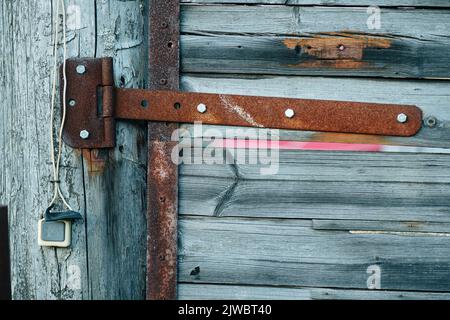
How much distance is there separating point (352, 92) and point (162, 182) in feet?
2.09

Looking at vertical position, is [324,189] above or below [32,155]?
below

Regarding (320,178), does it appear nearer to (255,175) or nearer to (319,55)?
(255,175)

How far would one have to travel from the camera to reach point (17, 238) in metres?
2.50

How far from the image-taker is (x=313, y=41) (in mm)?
2447

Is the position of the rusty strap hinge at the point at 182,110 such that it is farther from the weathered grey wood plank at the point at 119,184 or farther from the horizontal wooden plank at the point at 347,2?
the horizontal wooden plank at the point at 347,2

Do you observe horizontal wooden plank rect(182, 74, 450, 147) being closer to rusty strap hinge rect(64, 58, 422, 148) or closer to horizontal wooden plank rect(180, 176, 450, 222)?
rusty strap hinge rect(64, 58, 422, 148)

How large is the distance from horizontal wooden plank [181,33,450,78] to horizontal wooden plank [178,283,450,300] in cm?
65

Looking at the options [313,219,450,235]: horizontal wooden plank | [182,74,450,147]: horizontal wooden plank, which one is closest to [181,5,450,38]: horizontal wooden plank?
[182,74,450,147]: horizontal wooden plank

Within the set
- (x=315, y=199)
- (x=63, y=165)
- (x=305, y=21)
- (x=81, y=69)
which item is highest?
(x=305, y=21)

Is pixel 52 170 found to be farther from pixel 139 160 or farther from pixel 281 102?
pixel 281 102

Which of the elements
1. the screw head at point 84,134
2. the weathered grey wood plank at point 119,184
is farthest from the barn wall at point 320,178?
the screw head at point 84,134

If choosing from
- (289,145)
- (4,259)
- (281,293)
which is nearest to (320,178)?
(289,145)

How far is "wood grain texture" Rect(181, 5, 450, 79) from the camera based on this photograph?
7.96ft
